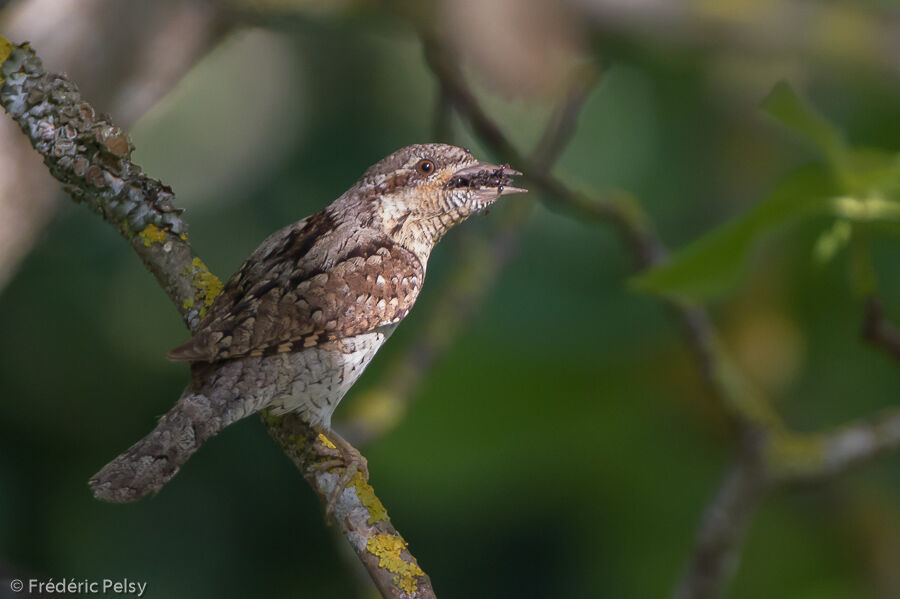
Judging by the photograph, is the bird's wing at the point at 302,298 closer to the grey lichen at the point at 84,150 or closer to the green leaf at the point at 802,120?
the grey lichen at the point at 84,150

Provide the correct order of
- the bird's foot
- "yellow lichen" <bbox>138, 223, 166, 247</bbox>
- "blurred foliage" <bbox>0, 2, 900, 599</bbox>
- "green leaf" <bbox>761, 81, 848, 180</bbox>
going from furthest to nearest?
"blurred foliage" <bbox>0, 2, 900, 599</bbox>, "green leaf" <bbox>761, 81, 848, 180</bbox>, "yellow lichen" <bbox>138, 223, 166, 247</bbox>, the bird's foot

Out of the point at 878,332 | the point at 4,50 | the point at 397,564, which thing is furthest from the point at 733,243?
the point at 4,50

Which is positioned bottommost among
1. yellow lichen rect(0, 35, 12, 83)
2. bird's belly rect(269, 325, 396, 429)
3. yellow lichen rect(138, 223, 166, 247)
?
bird's belly rect(269, 325, 396, 429)

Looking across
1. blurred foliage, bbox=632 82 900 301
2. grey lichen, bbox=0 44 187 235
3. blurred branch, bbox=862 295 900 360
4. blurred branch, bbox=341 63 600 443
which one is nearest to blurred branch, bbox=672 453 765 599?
blurred branch, bbox=862 295 900 360


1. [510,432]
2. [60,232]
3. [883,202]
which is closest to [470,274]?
[510,432]

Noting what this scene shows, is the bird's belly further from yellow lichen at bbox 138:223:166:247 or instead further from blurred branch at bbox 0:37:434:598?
yellow lichen at bbox 138:223:166:247

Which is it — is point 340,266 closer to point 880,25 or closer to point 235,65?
point 880,25

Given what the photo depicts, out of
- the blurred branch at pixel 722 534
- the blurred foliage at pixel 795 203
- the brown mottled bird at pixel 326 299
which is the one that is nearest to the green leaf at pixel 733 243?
the blurred foliage at pixel 795 203
